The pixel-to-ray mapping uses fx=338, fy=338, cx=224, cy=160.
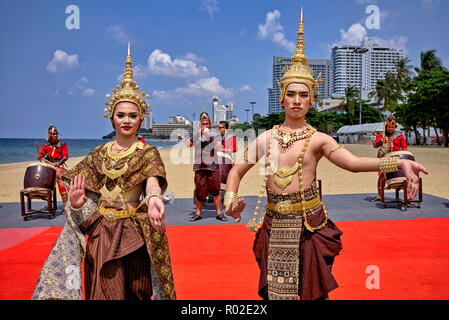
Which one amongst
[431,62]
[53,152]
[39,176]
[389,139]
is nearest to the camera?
[39,176]

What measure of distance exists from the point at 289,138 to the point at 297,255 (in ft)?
3.04

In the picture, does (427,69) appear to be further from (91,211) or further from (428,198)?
(91,211)

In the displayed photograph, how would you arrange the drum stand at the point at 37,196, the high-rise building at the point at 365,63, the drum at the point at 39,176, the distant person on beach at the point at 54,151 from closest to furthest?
1. the drum stand at the point at 37,196
2. the drum at the point at 39,176
3. the distant person on beach at the point at 54,151
4. the high-rise building at the point at 365,63

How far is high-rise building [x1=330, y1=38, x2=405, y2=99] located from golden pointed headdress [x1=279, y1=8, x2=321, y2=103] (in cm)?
6464

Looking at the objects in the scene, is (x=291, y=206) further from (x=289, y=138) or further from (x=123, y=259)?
(x=123, y=259)

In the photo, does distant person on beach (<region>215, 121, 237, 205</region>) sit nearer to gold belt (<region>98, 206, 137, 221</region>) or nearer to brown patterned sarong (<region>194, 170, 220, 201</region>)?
brown patterned sarong (<region>194, 170, 220, 201</region>)

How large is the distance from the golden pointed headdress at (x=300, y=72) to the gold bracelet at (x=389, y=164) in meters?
0.85

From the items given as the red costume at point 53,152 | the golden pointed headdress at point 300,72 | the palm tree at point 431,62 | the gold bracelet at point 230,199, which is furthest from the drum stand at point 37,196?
the palm tree at point 431,62

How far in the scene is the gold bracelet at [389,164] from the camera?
222 centimetres

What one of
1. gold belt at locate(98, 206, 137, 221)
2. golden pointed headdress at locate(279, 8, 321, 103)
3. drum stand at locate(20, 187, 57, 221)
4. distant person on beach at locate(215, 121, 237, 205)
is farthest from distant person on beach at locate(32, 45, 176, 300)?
drum stand at locate(20, 187, 57, 221)

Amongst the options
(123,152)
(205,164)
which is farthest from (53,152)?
(123,152)

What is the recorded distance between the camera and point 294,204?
2.64m

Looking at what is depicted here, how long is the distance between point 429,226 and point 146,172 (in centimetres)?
550

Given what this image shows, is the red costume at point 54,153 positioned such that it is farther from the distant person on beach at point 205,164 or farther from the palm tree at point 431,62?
the palm tree at point 431,62
